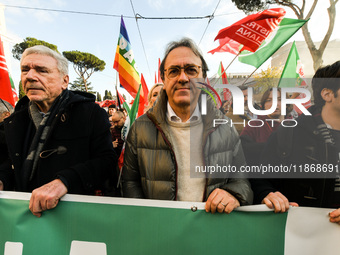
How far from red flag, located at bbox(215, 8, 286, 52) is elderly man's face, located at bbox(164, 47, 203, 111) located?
2.46 m

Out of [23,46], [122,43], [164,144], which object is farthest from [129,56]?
[23,46]

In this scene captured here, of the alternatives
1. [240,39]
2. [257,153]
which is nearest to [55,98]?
[257,153]

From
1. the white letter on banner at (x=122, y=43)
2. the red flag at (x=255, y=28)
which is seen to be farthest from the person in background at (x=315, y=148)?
the white letter on banner at (x=122, y=43)

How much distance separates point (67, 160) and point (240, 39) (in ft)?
10.4

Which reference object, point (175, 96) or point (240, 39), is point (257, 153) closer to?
point (175, 96)

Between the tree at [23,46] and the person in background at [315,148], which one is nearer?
the person in background at [315,148]

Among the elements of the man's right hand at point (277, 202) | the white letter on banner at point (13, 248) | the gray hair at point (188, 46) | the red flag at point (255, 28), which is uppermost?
the red flag at point (255, 28)

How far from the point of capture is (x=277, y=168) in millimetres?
1379

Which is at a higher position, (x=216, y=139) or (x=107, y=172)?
(x=216, y=139)

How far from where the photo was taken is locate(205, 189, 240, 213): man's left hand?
106cm

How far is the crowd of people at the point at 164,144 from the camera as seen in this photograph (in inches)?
47.8

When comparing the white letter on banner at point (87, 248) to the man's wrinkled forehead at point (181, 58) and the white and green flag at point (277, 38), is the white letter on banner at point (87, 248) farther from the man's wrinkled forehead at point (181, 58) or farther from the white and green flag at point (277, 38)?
the white and green flag at point (277, 38)

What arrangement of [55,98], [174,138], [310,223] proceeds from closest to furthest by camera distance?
[310,223]
[174,138]
[55,98]

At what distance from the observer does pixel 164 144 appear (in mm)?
1271
